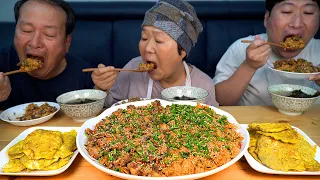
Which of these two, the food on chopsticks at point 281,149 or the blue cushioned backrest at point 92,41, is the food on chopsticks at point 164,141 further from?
the blue cushioned backrest at point 92,41

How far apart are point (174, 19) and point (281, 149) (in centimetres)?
117

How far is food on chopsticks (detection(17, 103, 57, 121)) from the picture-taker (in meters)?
1.67

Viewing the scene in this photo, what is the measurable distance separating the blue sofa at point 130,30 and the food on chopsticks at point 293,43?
4.43ft

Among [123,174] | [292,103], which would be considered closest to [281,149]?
[292,103]

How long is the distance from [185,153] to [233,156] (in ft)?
0.63

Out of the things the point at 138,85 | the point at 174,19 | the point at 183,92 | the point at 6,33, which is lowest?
the point at 138,85

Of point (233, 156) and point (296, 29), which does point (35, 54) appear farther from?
point (296, 29)

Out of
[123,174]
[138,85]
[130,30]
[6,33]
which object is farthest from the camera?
[6,33]

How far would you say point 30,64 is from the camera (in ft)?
6.63

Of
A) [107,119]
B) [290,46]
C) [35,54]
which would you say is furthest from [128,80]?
[290,46]

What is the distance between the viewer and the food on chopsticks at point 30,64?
6.51ft

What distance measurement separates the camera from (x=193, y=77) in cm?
239

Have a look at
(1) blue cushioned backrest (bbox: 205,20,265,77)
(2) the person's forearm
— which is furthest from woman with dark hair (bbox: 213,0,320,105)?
(1) blue cushioned backrest (bbox: 205,20,265,77)

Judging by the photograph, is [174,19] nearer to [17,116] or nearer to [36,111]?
[36,111]
